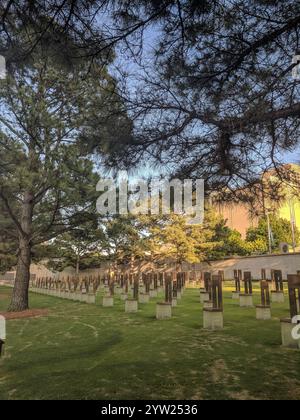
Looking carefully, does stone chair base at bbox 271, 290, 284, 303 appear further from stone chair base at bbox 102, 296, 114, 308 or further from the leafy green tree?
the leafy green tree

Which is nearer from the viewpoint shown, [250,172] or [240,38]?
[240,38]

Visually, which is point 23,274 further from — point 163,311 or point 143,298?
point 163,311

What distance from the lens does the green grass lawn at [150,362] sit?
12.1ft

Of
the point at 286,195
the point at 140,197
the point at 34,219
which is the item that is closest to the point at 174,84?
the point at 140,197

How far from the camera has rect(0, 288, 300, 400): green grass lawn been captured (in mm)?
3699

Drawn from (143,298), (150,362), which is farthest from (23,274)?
(150,362)

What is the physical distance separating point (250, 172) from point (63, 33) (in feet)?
9.43

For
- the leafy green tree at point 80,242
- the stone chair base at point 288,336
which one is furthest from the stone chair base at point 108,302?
the stone chair base at point 288,336

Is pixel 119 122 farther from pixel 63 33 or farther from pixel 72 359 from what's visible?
pixel 72 359

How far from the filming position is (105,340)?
6.47 m

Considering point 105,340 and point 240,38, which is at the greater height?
point 240,38

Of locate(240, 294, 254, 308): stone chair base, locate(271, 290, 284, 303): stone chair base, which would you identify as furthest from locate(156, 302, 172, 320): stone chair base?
locate(271, 290, 284, 303): stone chair base

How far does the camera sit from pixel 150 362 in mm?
4793
